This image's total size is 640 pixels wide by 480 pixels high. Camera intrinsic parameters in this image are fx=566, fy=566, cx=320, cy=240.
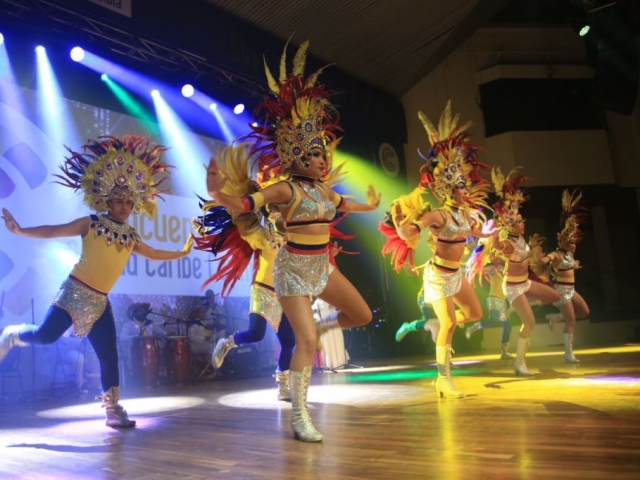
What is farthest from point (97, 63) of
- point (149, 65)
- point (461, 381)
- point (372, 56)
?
point (461, 381)

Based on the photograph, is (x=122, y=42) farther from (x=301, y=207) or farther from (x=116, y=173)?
(x=301, y=207)

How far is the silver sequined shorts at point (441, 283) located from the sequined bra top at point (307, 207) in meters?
1.26

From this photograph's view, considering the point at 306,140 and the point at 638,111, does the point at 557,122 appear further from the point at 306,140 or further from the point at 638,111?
the point at 306,140

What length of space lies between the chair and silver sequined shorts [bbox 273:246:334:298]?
427 cm

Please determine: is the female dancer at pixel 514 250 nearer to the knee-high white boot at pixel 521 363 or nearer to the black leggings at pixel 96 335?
the knee-high white boot at pixel 521 363

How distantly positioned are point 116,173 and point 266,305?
4.83 feet

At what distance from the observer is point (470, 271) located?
5625mm

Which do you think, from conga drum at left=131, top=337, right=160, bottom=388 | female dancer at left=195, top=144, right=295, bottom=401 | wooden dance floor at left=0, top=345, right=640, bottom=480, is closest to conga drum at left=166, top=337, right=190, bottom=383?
conga drum at left=131, top=337, right=160, bottom=388

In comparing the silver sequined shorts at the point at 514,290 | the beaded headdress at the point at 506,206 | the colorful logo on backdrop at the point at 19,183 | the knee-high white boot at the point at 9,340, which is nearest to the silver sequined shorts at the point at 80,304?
the knee-high white boot at the point at 9,340

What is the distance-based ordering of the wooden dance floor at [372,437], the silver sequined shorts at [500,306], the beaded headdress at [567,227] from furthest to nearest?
the silver sequined shorts at [500,306]
the beaded headdress at [567,227]
the wooden dance floor at [372,437]

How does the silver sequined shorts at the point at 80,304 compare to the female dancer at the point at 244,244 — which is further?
the silver sequined shorts at the point at 80,304

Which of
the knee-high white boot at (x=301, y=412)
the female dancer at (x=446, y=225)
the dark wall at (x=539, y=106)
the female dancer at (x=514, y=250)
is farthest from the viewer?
the dark wall at (x=539, y=106)

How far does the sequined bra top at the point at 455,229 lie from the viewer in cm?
391

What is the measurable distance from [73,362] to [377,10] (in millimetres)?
6461
